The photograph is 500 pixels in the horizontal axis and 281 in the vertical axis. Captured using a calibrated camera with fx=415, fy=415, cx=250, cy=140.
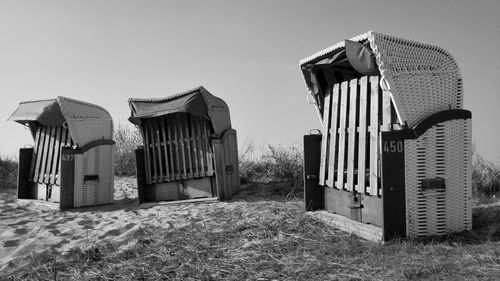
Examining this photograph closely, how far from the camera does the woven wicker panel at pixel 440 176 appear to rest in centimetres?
473

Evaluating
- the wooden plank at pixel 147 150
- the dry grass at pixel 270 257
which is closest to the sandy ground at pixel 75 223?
the dry grass at pixel 270 257

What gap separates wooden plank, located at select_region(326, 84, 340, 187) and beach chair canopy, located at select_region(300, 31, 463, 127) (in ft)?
2.92

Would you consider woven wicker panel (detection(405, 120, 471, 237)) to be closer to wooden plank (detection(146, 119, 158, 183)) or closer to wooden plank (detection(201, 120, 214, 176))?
wooden plank (detection(201, 120, 214, 176))

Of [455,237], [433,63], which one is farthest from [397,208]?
[433,63]

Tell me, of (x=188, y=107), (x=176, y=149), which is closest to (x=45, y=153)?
(x=176, y=149)

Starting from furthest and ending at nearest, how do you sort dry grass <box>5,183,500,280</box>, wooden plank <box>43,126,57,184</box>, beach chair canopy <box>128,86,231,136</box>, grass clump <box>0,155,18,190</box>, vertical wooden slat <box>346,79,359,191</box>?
grass clump <box>0,155,18,190</box>
wooden plank <box>43,126,57,184</box>
beach chair canopy <box>128,86,231,136</box>
vertical wooden slat <box>346,79,359,191</box>
dry grass <box>5,183,500,280</box>

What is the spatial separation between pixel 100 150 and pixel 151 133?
117cm

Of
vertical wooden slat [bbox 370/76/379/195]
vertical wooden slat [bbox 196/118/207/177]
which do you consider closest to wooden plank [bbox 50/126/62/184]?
vertical wooden slat [bbox 196/118/207/177]

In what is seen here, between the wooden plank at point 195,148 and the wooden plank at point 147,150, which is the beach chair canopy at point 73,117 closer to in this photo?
the wooden plank at point 147,150

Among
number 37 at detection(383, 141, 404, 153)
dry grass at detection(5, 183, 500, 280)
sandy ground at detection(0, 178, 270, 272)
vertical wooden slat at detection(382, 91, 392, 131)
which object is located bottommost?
sandy ground at detection(0, 178, 270, 272)

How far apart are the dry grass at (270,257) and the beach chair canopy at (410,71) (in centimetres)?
153

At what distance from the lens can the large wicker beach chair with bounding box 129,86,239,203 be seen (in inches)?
323

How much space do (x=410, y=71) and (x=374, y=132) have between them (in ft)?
2.73

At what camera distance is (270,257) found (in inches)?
170
